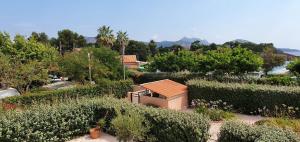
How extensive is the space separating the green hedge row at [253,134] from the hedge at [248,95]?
25.9 feet

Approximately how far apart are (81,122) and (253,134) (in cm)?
715

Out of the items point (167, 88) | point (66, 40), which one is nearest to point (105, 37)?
point (66, 40)

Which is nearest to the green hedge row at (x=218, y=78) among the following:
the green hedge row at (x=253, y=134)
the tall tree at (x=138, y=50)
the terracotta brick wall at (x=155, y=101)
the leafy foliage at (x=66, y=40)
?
the terracotta brick wall at (x=155, y=101)

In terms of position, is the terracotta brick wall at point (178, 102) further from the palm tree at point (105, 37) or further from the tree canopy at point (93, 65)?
the palm tree at point (105, 37)

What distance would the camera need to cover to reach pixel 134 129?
10.2 metres

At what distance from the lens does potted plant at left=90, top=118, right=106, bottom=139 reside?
1233cm

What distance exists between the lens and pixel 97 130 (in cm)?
1243

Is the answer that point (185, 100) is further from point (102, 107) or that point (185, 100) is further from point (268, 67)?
point (268, 67)

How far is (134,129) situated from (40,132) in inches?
144

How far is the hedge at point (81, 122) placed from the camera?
10.1 meters

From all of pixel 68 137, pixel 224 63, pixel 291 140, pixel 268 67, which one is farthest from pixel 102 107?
pixel 268 67

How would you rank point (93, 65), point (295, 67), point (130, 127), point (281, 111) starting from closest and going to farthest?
point (130, 127) → point (281, 111) → point (295, 67) → point (93, 65)

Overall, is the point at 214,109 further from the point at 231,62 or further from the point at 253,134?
the point at 231,62

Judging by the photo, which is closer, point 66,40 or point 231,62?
point 231,62
